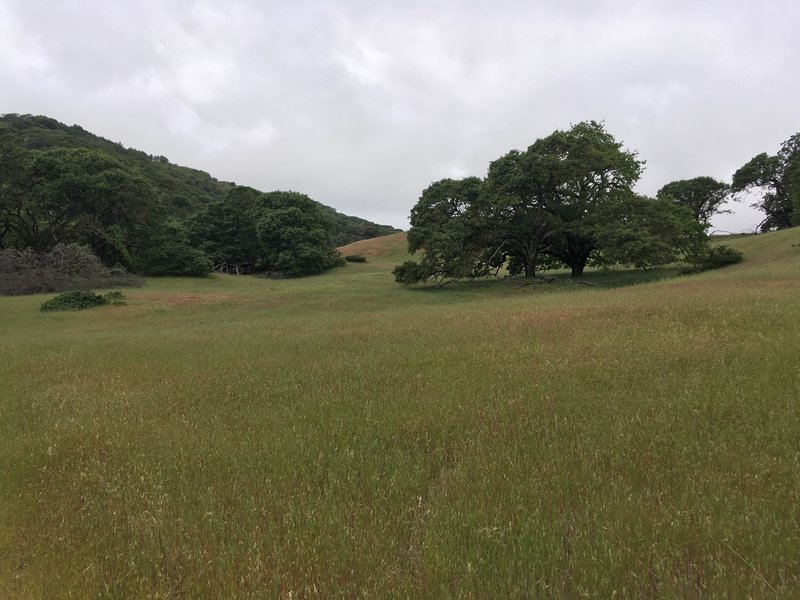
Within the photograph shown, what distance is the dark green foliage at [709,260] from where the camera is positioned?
32.1 metres

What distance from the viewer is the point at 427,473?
4660 mm

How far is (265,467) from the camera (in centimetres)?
502

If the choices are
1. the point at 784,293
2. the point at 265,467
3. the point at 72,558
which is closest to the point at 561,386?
the point at 265,467

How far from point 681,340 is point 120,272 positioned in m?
46.5

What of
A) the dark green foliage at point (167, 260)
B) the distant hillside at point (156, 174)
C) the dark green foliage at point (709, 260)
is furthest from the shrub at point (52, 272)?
the dark green foliage at point (709, 260)

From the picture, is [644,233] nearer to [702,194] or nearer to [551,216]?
[551,216]

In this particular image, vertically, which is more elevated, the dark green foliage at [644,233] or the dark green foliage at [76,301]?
the dark green foliage at [644,233]

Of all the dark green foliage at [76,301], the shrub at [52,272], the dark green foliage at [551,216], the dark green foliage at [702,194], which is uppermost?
the dark green foliage at [702,194]

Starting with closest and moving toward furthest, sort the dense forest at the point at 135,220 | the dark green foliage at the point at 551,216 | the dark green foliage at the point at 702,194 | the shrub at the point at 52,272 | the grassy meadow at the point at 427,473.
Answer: the grassy meadow at the point at 427,473 → the dark green foliage at the point at 551,216 → the shrub at the point at 52,272 → the dense forest at the point at 135,220 → the dark green foliage at the point at 702,194

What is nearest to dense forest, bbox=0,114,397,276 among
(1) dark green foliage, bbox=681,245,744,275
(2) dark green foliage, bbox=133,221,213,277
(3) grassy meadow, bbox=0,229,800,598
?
(2) dark green foliage, bbox=133,221,213,277

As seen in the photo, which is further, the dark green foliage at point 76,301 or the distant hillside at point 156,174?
the distant hillside at point 156,174

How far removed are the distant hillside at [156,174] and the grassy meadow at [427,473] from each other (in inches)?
2431

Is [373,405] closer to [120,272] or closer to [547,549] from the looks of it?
[547,549]

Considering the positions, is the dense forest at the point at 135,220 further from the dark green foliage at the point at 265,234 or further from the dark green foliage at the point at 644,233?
the dark green foliage at the point at 644,233
